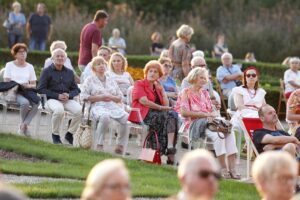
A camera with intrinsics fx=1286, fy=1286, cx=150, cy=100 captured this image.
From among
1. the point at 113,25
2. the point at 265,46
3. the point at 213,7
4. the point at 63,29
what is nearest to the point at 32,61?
the point at 63,29

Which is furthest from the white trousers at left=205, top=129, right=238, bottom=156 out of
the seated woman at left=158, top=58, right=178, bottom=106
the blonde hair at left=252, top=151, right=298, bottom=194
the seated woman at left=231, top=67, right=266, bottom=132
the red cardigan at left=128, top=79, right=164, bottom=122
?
the blonde hair at left=252, top=151, right=298, bottom=194

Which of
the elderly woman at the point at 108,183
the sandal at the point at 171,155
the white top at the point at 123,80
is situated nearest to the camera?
the elderly woman at the point at 108,183

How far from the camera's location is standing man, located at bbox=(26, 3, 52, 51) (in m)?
38.3

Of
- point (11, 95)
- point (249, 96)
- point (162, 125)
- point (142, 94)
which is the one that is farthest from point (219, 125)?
point (11, 95)

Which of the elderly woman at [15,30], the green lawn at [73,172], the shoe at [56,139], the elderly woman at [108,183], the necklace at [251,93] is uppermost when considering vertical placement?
the elderly woman at [15,30]

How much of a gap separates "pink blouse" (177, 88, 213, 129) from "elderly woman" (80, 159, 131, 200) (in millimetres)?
9688

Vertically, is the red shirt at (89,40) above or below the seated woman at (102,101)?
above

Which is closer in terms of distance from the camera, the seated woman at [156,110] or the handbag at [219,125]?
the handbag at [219,125]

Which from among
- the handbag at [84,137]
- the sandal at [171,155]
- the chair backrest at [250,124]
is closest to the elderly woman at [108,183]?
the chair backrest at [250,124]

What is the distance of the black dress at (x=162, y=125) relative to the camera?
17906 mm

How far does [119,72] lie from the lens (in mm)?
20312

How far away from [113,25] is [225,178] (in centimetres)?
3068

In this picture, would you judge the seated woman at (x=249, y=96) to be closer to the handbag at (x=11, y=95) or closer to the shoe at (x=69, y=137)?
the shoe at (x=69, y=137)

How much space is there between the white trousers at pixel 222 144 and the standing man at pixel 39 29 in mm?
21539
